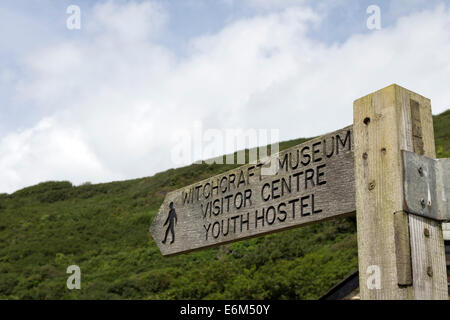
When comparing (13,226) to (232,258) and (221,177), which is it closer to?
(232,258)

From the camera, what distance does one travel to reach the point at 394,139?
1964 mm

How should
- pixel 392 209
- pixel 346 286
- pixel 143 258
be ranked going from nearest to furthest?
1. pixel 392 209
2. pixel 346 286
3. pixel 143 258

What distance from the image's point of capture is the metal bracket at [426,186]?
189 cm

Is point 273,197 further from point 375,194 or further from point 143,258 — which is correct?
point 143,258

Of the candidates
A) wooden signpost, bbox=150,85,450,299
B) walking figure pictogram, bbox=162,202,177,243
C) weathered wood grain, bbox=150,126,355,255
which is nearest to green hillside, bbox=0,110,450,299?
walking figure pictogram, bbox=162,202,177,243

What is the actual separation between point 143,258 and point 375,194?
27059mm

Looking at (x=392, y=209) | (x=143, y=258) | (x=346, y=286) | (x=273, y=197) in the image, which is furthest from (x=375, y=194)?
(x=143, y=258)

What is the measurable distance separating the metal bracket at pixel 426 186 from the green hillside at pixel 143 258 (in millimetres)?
16804

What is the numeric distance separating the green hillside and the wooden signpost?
1612 cm

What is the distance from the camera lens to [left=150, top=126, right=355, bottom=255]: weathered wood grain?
93.4 inches

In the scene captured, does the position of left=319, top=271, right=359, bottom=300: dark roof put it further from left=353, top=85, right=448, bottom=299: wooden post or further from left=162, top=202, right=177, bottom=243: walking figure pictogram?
left=353, top=85, right=448, bottom=299: wooden post

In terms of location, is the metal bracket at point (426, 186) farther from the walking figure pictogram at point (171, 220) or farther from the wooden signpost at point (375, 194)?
the walking figure pictogram at point (171, 220)

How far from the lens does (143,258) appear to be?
28219 mm
